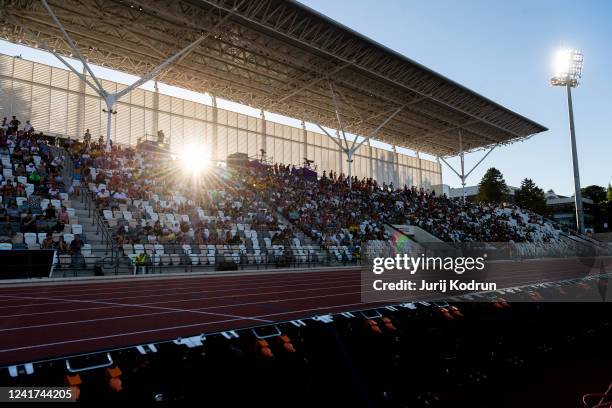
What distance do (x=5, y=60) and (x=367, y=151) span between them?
109 feet

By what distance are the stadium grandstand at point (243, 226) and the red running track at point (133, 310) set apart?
2.7 inches

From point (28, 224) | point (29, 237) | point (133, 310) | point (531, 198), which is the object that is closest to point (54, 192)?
point (28, 224)

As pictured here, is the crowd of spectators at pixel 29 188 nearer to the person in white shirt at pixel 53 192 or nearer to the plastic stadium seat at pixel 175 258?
the person in white shirt at pixel 53 192

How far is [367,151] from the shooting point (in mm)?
46219

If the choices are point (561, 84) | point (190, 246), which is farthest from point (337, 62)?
point (561, 84)

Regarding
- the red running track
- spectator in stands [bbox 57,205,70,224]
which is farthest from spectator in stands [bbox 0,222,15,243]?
the red running track

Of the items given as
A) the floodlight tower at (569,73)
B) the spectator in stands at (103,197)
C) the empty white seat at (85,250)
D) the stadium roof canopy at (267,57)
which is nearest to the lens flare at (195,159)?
the stadium roof canopy at (267,57)

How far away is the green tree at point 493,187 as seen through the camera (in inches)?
2498

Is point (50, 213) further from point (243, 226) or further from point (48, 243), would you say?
point (243, 226)

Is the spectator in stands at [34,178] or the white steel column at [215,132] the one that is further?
the white steel column at [215,132]

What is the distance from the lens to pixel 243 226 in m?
21.5

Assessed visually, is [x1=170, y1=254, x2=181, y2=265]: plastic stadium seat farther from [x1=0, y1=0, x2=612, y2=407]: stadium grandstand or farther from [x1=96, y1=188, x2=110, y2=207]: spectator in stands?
[x1=96, y1=188, x2=110, y2=207]: spectator in stands

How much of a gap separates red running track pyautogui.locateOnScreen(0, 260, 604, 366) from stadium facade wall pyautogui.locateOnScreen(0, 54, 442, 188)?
17529 millimetres

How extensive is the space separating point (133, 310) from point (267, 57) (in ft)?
70.6
